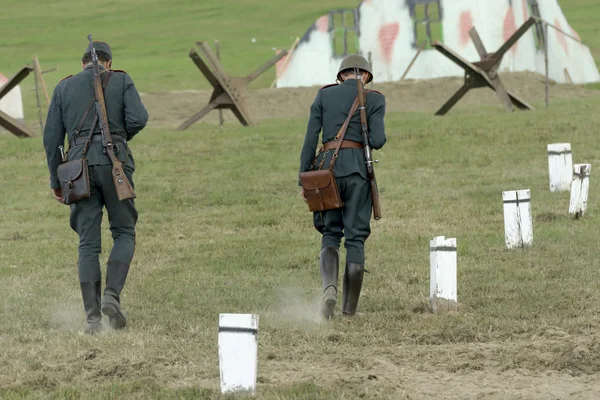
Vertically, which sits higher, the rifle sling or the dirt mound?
the dirt mound

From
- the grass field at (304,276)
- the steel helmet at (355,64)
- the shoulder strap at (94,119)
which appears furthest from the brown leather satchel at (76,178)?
the steel helmet at (355,64)

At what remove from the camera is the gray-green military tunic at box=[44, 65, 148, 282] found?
784 centimetres

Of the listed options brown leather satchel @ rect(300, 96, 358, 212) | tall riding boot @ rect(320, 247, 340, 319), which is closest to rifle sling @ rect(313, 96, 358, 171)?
brown leather satchel @ rect(300, 96, 358, 212)

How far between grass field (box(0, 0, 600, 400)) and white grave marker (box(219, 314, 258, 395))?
23 centimetres

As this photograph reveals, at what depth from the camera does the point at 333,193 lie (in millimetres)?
7973

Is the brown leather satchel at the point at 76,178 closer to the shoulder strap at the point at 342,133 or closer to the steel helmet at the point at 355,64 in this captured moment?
the shoulder strap at the point at 342,133

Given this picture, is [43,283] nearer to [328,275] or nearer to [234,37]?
[328,275]

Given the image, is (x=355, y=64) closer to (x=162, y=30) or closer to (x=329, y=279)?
(x=329, y=279)

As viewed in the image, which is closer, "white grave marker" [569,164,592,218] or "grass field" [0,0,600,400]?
"grass field" [0,0,600,400]

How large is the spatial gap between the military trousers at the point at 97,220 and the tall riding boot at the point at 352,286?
157 cm

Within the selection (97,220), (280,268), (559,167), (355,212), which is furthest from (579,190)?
(97,220)

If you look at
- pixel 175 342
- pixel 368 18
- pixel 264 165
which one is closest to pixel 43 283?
pixel 175 342

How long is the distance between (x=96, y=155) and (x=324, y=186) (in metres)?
1.61

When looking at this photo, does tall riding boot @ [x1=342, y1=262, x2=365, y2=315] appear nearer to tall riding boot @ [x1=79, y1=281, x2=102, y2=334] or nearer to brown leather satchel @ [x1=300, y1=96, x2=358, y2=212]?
brown leather satchel @ [x1=300, y1=96, x2=358, y2=212]
